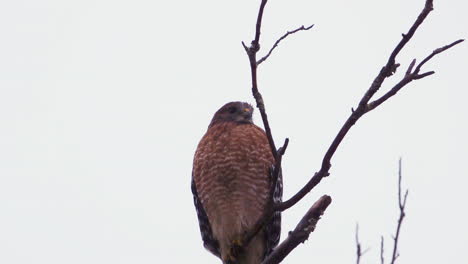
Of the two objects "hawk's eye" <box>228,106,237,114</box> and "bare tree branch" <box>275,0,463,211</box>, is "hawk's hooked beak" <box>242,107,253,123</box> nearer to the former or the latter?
"hawk's eye" <box>228,106,237,114</box>

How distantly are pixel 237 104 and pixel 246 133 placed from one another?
3.07 feet

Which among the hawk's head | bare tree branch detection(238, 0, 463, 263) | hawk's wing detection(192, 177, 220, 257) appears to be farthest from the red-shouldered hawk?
bare tree branch detection(238, 0, 463, 263)

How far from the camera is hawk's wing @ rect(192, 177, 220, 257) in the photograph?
8.05 metres

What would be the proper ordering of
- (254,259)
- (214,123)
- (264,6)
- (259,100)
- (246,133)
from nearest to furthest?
(264,6), (259,100), (254,259), (246,133), (214,123)

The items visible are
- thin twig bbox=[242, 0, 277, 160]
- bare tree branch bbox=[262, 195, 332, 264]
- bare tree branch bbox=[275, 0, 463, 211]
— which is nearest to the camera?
bare tree branch bbox=[275, 0, 463, 211]

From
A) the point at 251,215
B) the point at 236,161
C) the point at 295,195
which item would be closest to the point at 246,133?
the point at 236,161

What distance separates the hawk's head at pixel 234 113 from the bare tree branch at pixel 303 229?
3.28 metres

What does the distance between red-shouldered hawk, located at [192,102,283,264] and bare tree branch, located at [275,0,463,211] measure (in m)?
2.96

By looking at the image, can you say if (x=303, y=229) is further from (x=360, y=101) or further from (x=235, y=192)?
(x=235, y=192)

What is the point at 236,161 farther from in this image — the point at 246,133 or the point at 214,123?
the point at 214,123

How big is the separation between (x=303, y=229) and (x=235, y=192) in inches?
95.6

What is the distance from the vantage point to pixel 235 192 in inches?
308

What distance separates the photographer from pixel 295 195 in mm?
4785

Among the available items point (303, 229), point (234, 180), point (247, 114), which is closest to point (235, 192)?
point (234, 180)
